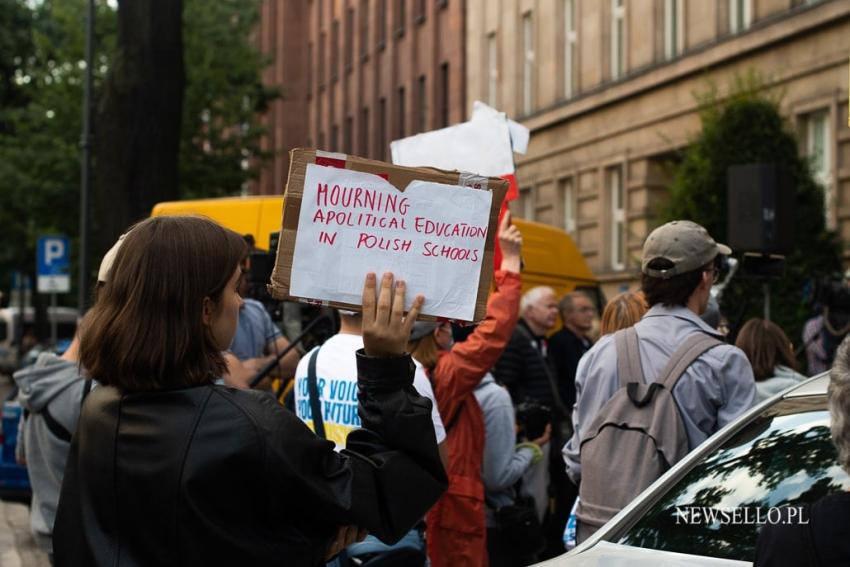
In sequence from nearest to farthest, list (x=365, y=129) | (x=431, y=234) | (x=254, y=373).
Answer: (x=431, y=234) → (x=254, y=373) → (x=365, y=129)

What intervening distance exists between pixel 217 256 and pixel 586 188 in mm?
27318

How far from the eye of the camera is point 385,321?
2.72m

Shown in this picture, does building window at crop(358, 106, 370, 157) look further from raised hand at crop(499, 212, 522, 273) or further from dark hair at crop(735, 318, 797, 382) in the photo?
raised hand at crop(499, 212, 522, 273)

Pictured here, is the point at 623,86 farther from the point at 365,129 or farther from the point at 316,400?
the point at 316,400

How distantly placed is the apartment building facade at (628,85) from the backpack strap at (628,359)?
1541cm

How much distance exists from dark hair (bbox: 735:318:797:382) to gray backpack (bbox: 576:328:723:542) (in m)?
2.88

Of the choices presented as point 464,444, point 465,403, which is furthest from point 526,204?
point 464,444

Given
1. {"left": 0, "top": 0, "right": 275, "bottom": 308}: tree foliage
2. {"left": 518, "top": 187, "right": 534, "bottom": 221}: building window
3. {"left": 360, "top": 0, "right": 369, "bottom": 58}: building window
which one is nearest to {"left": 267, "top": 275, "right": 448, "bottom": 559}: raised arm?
{"left": 0, "top": 0, "right": 275, "bottom": 308}: tree foliage

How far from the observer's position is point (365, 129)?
46.7m

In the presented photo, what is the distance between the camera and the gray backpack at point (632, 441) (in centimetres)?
453

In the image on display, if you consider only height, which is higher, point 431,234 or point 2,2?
point 2,2

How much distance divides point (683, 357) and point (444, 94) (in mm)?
34664

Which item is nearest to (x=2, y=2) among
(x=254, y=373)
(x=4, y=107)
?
(x=4, y=107)

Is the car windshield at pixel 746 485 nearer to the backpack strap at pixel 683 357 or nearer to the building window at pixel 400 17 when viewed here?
the backpack strap at pixel 683 357
